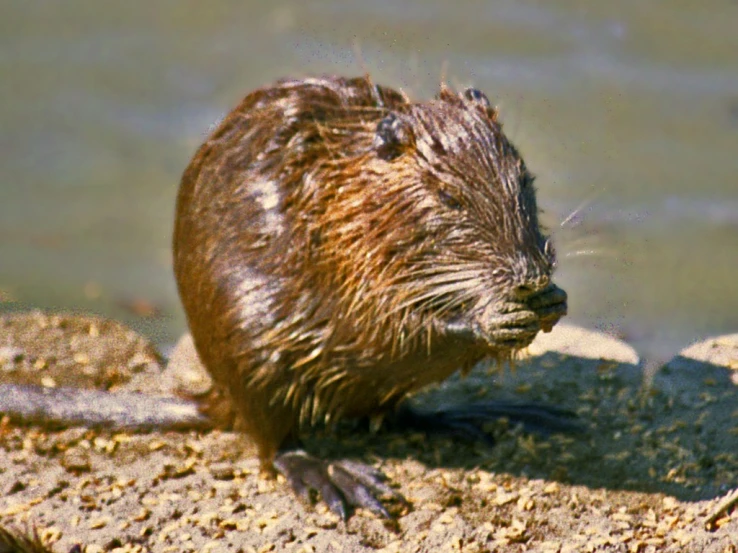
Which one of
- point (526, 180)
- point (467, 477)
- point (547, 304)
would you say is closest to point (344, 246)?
point (526, 180)

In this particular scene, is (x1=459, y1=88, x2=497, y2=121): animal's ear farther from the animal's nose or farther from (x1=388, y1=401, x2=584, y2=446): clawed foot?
(x1=388, y1=401, x2=584, y2=446): clawed foot

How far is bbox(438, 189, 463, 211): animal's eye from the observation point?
4.66 m

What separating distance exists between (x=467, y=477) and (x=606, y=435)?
0.69 meters

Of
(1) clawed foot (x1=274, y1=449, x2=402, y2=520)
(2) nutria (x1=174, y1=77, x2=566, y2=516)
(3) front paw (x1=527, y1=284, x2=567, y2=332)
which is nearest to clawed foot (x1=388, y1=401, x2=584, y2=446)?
(2) nutria (x1=174, y1=77, x2=566, y2=516)

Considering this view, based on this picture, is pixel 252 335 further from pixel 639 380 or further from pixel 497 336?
pixel 639 380

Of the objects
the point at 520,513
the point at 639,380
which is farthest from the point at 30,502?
the point at 639,380

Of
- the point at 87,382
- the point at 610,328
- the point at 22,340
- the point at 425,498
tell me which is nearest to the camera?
the point at 425,498

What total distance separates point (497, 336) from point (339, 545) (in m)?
0.97

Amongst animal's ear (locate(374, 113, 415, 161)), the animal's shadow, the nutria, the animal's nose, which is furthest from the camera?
the animal's shadow

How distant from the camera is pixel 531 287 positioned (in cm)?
451

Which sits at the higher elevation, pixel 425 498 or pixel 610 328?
pixel 610 328

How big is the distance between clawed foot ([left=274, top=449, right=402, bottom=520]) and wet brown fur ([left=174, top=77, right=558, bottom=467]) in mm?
133

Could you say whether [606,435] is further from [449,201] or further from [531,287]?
[449,201]

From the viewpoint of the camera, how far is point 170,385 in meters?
6.37
